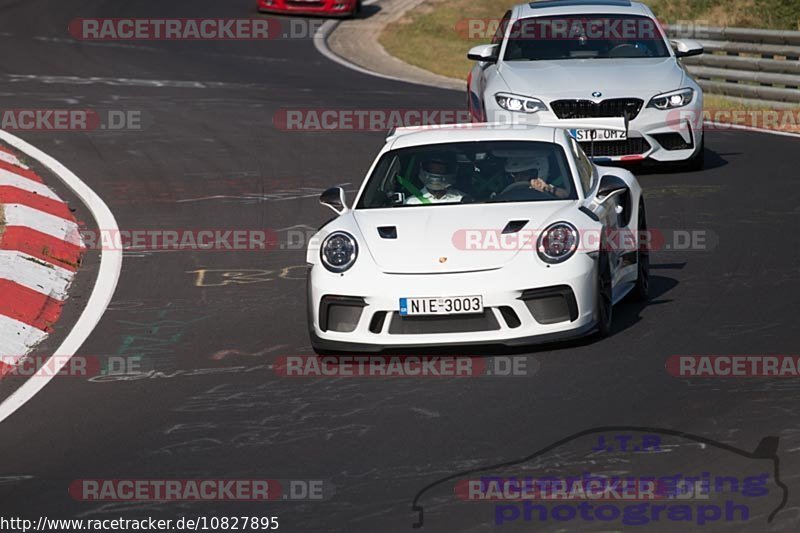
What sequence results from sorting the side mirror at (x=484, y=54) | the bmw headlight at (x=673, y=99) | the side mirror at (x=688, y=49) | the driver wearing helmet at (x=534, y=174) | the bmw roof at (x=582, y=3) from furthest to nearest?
the bmw roof at (x=582, y=3) → the side mirror at (x=484, y=54) → the side mirror at (x=688, y=49) → the bmw headlight at (x=673, y=99) → the driver wearing helmet at (x=534, y=174)

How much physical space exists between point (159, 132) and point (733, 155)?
260 inches

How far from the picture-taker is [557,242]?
8.70 metres

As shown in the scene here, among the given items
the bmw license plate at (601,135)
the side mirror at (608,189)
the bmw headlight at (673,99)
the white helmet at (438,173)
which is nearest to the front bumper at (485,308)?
the side mirror at (608,189)

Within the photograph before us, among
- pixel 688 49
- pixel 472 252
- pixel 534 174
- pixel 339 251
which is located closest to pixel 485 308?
pixel 472 252

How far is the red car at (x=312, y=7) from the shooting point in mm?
32344

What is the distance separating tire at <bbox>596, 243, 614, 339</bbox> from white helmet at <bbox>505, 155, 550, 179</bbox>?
2.87ft

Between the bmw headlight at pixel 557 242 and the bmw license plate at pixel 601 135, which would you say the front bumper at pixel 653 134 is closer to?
the bmw license plate at pixel 601 135

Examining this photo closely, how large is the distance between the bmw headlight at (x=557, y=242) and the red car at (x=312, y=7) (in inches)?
955

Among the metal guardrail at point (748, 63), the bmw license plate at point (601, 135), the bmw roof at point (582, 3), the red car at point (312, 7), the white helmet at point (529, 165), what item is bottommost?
the red car at point (312, 7)

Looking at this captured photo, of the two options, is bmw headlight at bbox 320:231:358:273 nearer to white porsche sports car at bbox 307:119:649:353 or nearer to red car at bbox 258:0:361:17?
white porsche sports car at bbox 307:119:649:353

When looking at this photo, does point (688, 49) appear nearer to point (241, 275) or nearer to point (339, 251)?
point (241, 275)

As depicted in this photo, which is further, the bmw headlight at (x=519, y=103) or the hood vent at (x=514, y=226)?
the bmw headlight at (x=519, y=103)

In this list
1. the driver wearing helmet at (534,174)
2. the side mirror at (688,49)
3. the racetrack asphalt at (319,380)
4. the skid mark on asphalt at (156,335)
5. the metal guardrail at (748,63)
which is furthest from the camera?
the metal guardrail at (748,63)

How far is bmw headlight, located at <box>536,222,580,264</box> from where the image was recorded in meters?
8.62
